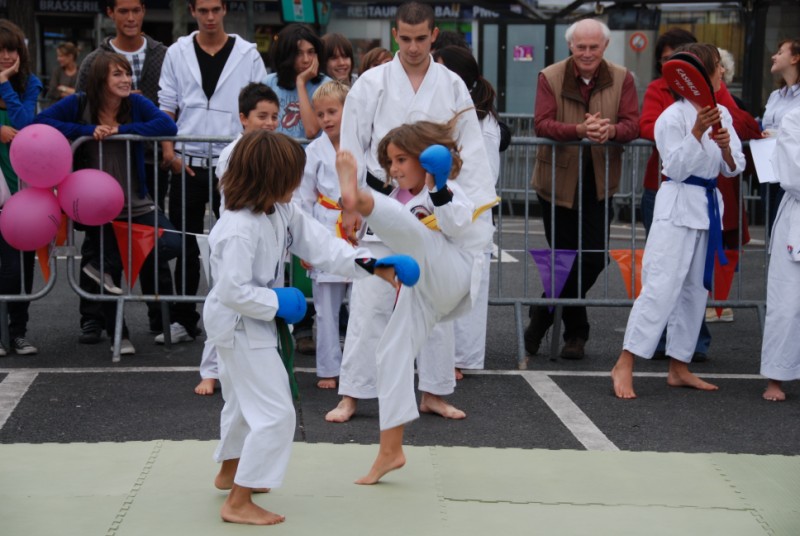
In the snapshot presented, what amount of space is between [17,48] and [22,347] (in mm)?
1747

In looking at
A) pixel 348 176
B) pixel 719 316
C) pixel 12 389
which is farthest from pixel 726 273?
pixel 12 389

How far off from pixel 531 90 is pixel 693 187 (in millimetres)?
12229

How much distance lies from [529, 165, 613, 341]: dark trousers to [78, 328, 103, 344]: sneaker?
2686mm

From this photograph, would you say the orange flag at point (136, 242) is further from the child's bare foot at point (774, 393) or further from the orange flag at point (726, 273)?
the child's bare foot at point (774, 393)

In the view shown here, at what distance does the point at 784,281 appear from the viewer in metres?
6.45

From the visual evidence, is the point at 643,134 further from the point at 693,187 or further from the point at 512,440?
the point at 512,440

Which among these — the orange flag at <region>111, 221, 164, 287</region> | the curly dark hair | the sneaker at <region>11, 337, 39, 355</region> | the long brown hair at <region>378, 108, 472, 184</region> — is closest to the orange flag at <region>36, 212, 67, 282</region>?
the orange flag at <region>111, 221, 164, 287</region>

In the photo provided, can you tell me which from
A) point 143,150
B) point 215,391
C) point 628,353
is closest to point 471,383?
point 628,353

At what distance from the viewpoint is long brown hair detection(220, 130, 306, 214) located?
170 inches

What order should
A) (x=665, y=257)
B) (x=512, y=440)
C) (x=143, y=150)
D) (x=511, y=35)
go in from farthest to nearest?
(x=511, y=35), (x=143, y=150), (x=665, y=257), (x=512, y=440)

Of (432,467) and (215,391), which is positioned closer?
(432,467)

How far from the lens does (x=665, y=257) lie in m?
6.46

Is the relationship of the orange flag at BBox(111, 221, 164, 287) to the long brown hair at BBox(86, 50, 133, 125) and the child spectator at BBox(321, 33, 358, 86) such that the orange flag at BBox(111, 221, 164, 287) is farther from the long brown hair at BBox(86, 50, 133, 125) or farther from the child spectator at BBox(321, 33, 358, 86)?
the child spectator at BBox(321, 33, 358, 86)

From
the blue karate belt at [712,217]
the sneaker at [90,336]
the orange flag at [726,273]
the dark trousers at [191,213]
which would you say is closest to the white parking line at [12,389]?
the sneaker at [90,336]
